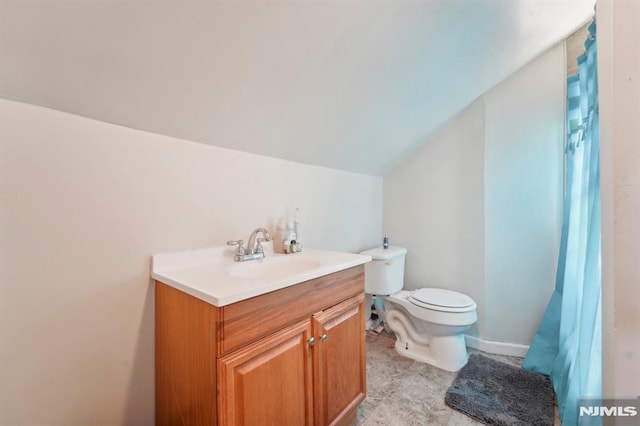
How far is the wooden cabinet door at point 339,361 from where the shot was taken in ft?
3.43

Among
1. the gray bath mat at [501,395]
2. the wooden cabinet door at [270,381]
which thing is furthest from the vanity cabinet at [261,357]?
the gray bath mat at [501,395]

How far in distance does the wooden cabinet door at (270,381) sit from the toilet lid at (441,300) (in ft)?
3.64

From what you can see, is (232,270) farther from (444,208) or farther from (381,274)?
(444,208)

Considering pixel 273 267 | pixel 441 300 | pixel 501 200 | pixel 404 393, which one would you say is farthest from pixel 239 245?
pixel 501 200

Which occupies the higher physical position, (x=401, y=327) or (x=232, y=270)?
(x=232, y=270)

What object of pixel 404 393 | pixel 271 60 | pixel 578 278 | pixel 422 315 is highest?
pixel 271 60

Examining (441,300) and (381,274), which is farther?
(381,274)

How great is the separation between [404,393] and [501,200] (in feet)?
5.12

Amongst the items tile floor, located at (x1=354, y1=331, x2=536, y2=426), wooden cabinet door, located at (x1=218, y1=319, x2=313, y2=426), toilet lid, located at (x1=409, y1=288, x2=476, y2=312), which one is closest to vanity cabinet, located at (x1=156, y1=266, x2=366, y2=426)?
wooden cabinet door, located at (x1=218, y1=319, x2=313, y2=426)

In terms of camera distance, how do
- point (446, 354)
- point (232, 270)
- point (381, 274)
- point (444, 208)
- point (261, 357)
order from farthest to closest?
point (444, 208) → point (381, 274) → point (446, 354) → point (232, 270) → point (261, 357)

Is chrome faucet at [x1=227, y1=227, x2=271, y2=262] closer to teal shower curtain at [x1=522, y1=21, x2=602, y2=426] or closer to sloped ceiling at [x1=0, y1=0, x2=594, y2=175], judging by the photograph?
sloped ceiling at [x1=0, y1=0, x2=594, y2=175]

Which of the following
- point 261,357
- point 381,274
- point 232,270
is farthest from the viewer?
point 381,274

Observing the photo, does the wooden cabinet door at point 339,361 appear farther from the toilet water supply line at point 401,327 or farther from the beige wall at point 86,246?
the toilet water supply line at point 401,327

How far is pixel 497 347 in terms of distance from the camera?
1.94 meters
